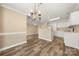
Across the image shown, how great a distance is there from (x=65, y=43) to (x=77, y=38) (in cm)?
23

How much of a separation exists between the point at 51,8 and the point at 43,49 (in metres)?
0.77

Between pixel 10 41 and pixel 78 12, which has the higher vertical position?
pixel 78 12

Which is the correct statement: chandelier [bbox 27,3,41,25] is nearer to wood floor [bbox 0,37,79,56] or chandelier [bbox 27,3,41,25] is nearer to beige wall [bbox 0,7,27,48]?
beige wall [bbox 0,7,27,48]

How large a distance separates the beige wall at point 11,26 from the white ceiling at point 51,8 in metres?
0.13

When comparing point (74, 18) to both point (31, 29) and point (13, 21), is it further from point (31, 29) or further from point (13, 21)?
point (13, 21)

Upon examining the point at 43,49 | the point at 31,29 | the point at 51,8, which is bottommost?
the point at 43,49

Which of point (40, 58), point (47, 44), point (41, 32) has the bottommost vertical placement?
point (40, 58)

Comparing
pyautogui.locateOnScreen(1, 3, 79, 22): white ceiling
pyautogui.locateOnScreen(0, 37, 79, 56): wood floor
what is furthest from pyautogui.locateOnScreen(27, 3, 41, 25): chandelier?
pyautogui.locateOnScreen(0, 37, 79, 56): wood floor

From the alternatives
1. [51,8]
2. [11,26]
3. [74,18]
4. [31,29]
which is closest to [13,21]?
[11,26]

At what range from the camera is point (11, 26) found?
1.93 metres

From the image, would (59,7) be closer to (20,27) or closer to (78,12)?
(78,12)

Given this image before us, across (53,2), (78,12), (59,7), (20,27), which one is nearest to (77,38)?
(78,12)

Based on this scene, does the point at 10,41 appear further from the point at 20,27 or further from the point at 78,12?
the point at 78,12

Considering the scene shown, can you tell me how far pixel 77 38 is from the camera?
1.88m
